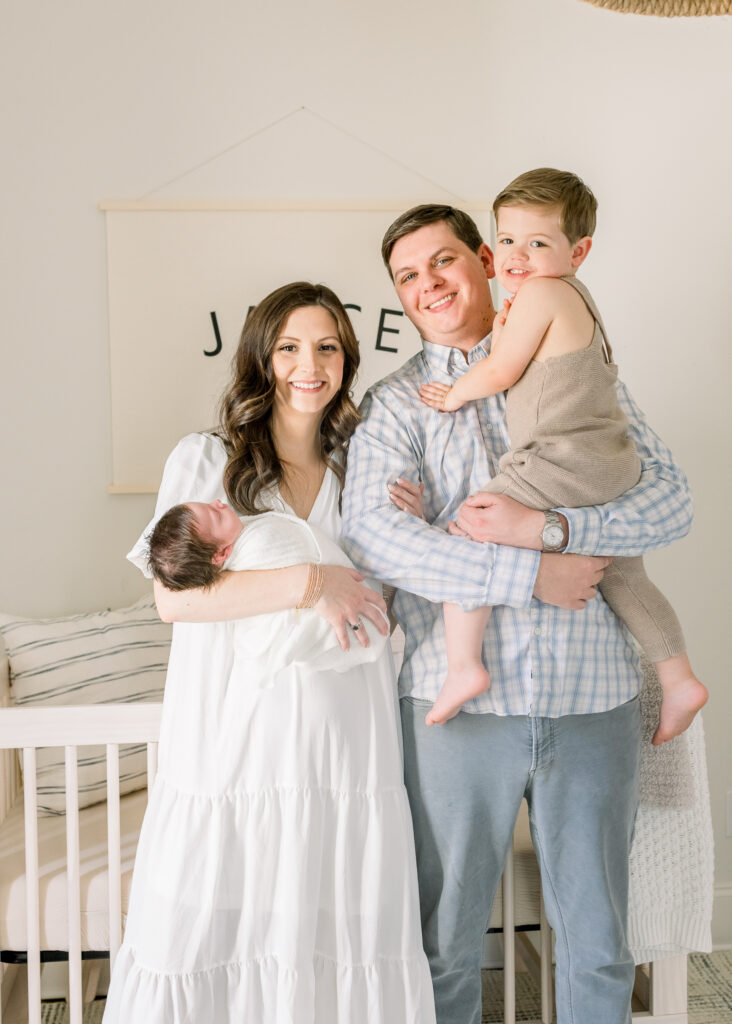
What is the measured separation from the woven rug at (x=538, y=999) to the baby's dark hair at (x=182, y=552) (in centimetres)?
125

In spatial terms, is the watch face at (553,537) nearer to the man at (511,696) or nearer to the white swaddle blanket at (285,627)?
the man at (511,696)

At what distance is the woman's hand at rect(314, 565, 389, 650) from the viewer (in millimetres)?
1322

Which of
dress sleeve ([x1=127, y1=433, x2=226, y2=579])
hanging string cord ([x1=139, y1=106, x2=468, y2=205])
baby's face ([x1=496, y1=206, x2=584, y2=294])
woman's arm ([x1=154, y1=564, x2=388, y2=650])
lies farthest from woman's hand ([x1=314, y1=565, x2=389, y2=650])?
hanging string cord ([x1=139, y1=106, x2=468, y2=205])

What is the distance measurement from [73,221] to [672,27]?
168 centimetres

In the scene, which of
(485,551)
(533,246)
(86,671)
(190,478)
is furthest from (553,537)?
(86,671)

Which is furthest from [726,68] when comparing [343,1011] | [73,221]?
[343,1011]

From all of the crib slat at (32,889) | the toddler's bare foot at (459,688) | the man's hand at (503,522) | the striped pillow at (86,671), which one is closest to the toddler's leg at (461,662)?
the toddler's bare foot at (459,688)

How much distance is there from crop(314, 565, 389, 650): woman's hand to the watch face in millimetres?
280

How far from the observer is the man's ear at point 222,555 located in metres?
1.35

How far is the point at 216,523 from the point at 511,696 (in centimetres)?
52

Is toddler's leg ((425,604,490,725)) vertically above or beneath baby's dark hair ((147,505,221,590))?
beneath

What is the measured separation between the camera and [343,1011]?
136 cm

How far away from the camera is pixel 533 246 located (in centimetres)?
145

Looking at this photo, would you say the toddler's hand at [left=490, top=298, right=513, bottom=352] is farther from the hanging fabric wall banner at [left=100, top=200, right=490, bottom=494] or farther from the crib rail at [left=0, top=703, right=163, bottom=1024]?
the hanging fabric wall banner at [left=100, top=200, right=490, bottom=494]
